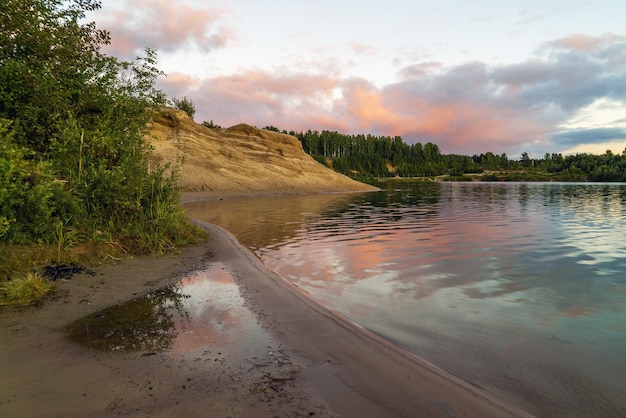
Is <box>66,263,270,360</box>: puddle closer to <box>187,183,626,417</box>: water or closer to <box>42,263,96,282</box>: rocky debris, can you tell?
<box>42,263,96,282</box>: rocky debris

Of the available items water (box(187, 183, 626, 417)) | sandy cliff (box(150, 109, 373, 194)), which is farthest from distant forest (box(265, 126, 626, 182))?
water (box(187, 183, 626, 417))

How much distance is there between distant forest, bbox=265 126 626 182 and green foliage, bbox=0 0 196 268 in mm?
118303

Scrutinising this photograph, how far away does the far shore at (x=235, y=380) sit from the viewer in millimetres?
3338

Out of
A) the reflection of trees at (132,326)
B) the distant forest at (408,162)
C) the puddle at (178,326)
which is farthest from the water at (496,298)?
the distant forest at (408,162)

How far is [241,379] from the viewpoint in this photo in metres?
3.87

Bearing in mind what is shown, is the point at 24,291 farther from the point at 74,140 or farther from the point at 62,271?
the point at 74,140

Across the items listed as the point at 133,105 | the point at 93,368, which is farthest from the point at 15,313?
the point at 133,105

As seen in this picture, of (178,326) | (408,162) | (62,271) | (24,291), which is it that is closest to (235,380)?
(178,326)

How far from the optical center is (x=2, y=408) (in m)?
3.23

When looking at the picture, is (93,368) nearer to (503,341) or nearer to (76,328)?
(76,328)

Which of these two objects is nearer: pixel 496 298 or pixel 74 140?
pixel 496 298

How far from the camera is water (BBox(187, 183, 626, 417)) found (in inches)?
180

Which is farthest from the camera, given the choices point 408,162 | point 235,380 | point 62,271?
point 408,162

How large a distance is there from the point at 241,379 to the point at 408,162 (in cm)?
18014
